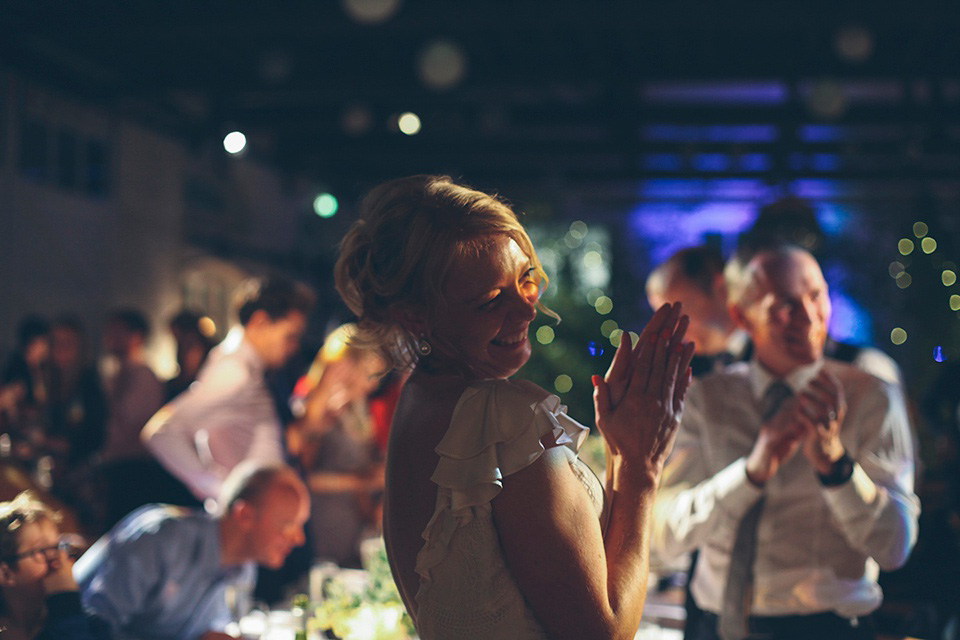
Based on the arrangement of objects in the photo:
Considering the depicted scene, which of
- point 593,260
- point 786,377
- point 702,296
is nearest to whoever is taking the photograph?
point 786,377

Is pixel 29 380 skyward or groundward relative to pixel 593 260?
groundward

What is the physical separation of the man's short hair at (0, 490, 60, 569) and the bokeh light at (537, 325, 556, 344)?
4.95 m

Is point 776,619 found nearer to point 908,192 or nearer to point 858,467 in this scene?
point 858,467

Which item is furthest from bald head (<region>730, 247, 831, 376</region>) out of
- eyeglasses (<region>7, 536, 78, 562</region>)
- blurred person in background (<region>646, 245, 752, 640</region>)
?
eyeglasses (<region>7, 536, 78, 562</region>)

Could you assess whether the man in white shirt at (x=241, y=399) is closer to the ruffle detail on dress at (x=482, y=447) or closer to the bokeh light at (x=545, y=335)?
the ruffle detail on dress at (x=482, y=447)

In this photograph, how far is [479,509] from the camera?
105 centimetres

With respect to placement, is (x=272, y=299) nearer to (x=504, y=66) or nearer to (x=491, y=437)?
(x=491, y=437)

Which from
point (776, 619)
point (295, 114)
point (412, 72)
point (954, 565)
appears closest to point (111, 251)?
point (295, 114)

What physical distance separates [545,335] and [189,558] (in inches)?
170

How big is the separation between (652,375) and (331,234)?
1620cm

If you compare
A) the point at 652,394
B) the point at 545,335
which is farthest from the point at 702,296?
the point at 545,335

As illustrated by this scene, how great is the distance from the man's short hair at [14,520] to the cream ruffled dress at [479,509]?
2.94ft

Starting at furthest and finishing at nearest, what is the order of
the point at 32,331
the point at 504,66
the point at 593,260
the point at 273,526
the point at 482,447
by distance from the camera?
the point at 593,260, the point at 504,66, the point at 32,331, the point at 273,526, the point at 482,447

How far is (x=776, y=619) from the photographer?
71.1 inches
